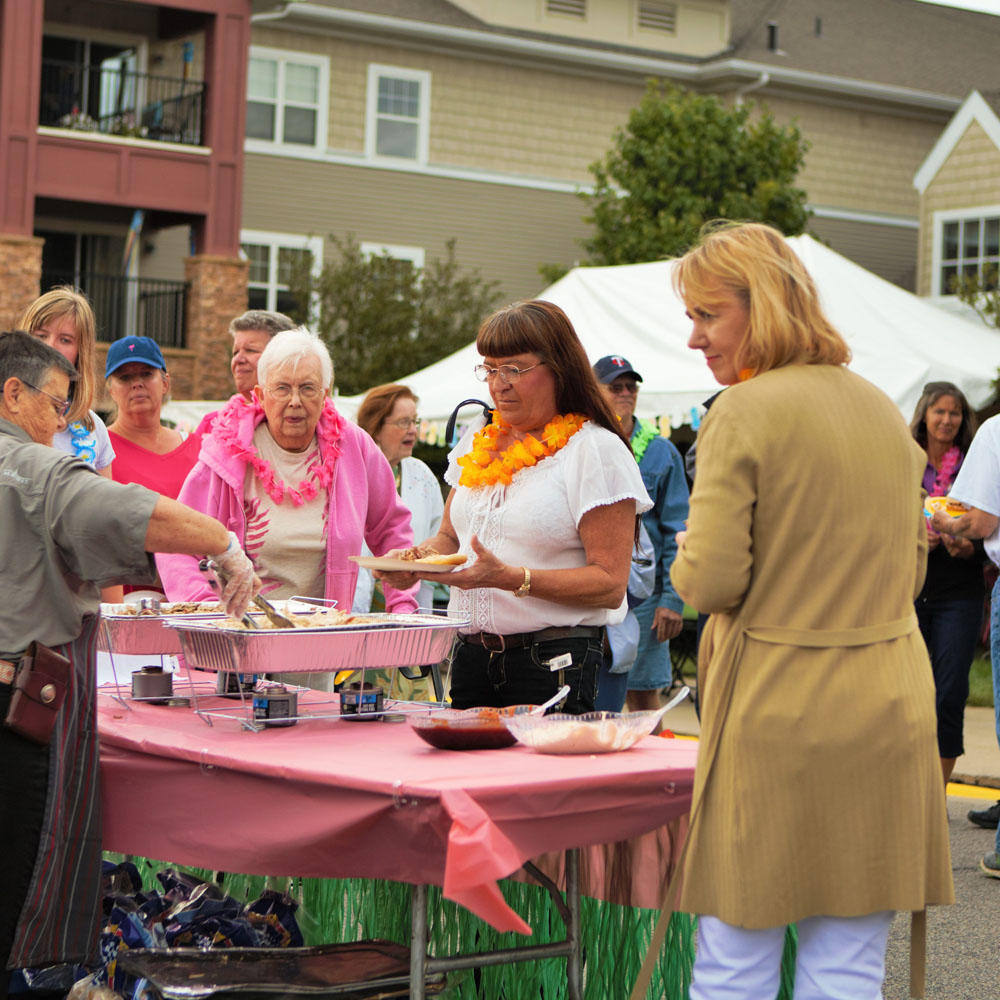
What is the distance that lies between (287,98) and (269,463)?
2312cm

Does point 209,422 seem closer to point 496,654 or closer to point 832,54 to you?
point 496,654

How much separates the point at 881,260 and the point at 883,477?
2966 cm


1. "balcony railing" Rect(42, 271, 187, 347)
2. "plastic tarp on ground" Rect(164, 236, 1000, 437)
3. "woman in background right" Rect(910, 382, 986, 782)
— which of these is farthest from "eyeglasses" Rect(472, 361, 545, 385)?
"balcony railing" Rect(42, 271, 187, 347)

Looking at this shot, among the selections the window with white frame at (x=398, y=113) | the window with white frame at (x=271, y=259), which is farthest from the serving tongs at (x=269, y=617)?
the window with white frame at (x=398, y=113)

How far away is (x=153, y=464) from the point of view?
19.4 feet

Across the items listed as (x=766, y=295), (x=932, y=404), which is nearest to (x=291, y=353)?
(x=766, y=295)

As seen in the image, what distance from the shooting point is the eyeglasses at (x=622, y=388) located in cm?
753

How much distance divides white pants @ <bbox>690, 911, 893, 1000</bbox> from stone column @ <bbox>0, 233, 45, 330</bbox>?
20526 mm

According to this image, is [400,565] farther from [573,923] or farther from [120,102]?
[120,102]

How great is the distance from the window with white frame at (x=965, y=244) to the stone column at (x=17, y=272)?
1492 cm

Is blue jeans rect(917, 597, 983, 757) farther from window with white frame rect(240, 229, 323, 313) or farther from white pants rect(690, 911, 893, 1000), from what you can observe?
window with white frame rect(240, 229, 323, 313)

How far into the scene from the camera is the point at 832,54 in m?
31.6

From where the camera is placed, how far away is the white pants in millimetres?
3002

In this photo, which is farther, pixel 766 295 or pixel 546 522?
pixel 546 522
